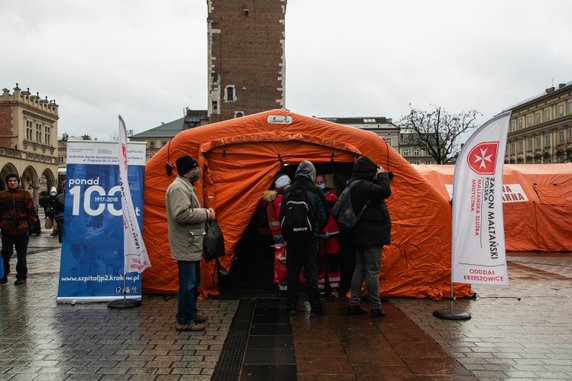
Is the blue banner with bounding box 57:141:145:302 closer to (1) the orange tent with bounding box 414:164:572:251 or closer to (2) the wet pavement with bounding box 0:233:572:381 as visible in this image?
(2) the wet pavement with bounding box 0:233:572:381

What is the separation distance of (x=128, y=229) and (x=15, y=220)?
304cm

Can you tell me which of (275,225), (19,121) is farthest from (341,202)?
(19,121)

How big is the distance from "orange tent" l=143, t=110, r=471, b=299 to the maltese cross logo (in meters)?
1.29

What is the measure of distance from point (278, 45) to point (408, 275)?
3913 centimetres

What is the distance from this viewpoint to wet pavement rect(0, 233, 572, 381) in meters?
4.15

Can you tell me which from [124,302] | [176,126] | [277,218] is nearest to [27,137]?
[176,126]

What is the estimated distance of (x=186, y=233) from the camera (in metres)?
5.34

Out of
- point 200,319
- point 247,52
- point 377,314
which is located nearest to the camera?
point 200,319

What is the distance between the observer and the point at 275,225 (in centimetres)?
680

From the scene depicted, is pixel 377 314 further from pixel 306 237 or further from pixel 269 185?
pixel 269 185

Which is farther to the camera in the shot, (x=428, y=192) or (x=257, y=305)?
(x=428, y=192)

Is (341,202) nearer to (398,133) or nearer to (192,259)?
(192,259)

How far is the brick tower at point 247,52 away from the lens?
4309 centimetres

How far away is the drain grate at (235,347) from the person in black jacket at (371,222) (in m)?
1.58
